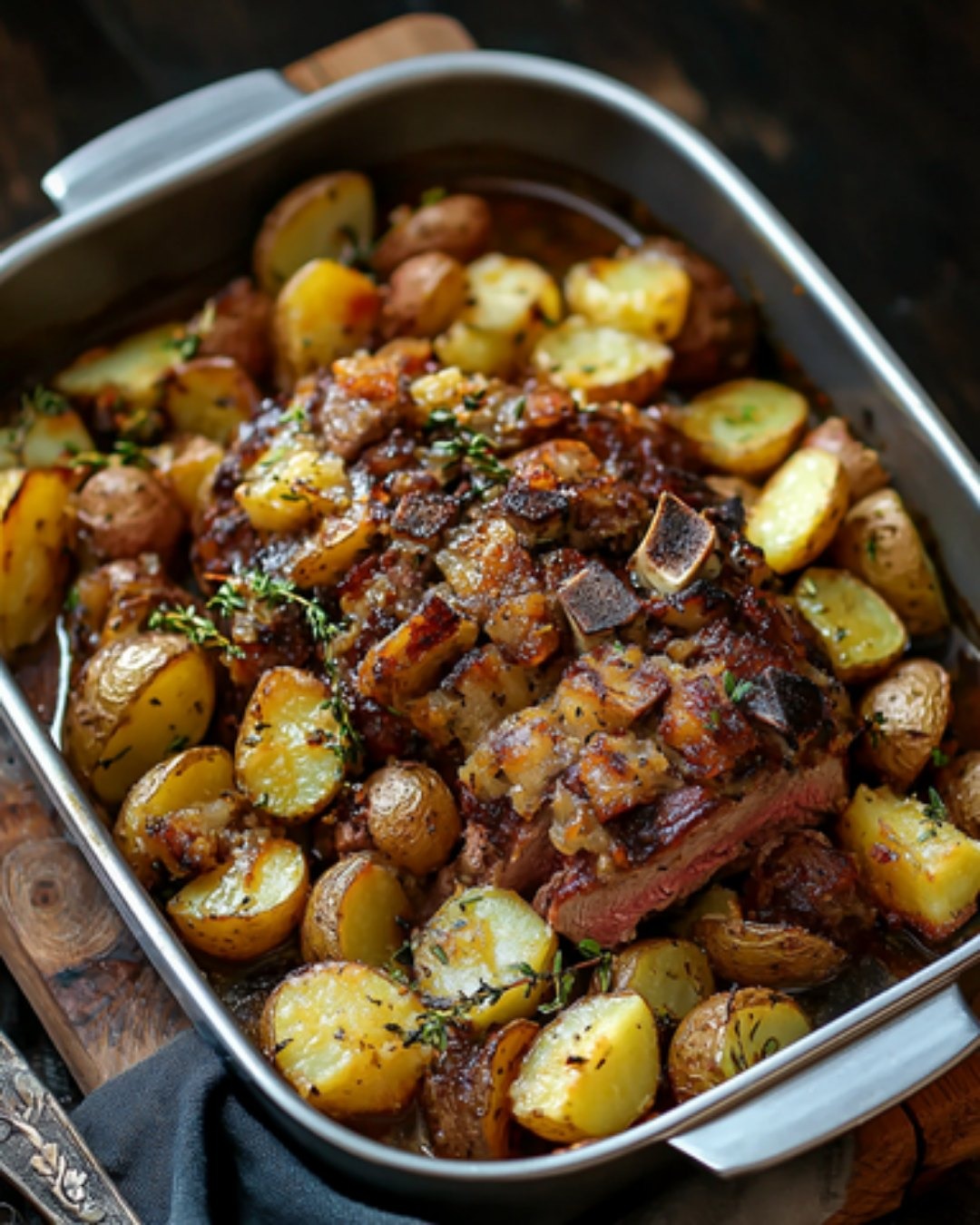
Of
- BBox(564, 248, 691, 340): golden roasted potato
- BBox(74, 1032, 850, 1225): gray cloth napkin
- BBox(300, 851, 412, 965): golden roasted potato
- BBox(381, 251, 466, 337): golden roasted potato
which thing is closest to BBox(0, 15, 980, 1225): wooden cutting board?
BBox(74, 1032, 850, 1225): gray cloth napkin

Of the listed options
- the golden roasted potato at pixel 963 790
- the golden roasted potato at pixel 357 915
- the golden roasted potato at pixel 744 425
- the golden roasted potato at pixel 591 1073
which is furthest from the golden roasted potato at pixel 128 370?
the golden roasted potato at pixel 963 790

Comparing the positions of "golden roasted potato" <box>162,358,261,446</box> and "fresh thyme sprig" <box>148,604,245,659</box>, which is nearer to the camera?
"fresh thyme sprig" <box>148,604,245,659</box>

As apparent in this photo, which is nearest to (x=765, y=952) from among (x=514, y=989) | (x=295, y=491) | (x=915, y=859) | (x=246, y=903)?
(x=915, y=859)

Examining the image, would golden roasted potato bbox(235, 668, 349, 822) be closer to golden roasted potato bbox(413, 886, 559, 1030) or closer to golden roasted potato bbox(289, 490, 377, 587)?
golden roasted potato bbox(289, 490, 377, 587)

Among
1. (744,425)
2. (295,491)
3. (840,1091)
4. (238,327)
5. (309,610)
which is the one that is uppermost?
(238,327)

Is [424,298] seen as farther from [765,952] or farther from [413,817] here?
[765,952]

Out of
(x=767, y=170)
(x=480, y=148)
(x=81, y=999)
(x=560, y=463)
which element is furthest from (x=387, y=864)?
(x=767, y=170)
